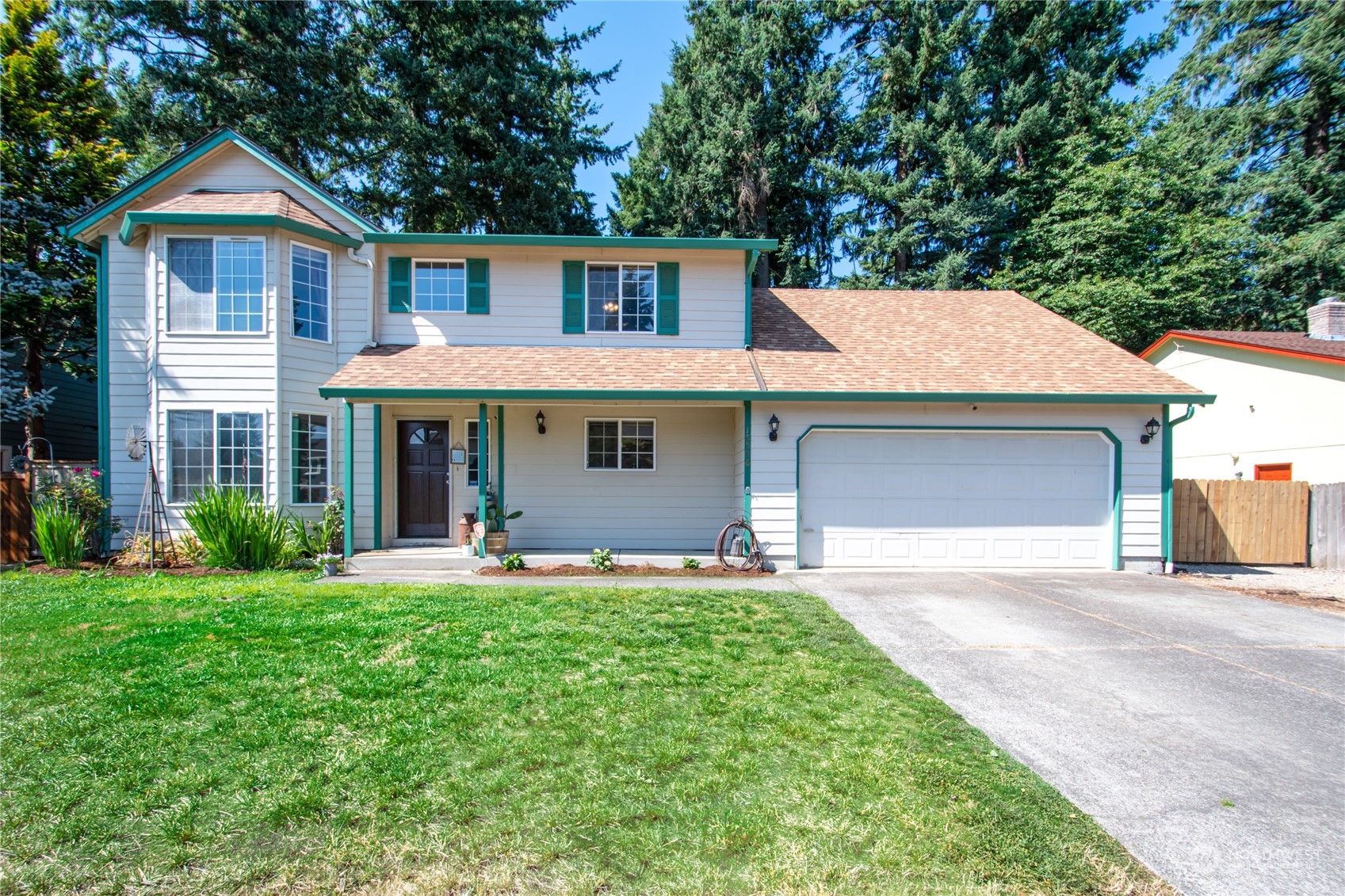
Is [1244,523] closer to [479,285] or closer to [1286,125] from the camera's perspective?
[479,285]

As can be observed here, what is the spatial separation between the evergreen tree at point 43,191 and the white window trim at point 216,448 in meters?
6.20

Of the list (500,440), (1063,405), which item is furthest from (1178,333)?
(500,440)

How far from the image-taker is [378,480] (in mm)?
10820

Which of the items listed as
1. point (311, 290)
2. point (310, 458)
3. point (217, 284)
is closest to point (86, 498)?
point (310, 458)

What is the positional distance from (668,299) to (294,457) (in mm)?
6785

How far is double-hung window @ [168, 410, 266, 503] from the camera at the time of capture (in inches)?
407

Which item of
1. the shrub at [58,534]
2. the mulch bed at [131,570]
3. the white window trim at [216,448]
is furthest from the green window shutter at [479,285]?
the shrub at [58,534]

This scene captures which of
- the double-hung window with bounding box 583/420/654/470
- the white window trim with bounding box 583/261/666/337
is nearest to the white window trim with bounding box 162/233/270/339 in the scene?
the white window trim with bounding box 583/261/666/337

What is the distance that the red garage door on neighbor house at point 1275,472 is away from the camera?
1367 centimetres

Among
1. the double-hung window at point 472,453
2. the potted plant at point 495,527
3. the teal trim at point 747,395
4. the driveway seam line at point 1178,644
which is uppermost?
the teal trim at point 747,395

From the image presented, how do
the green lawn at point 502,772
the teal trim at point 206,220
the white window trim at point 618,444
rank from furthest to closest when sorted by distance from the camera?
the white window trim at point 618,444 < the teal trim at point 206,220 < the green lawn at point 502,772

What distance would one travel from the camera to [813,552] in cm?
1023

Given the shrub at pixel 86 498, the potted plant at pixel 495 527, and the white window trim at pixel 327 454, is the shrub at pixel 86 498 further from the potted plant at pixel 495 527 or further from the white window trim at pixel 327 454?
the potted plant at pixel 495 527

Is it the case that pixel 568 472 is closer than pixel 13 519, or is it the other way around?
pixel 13 519
